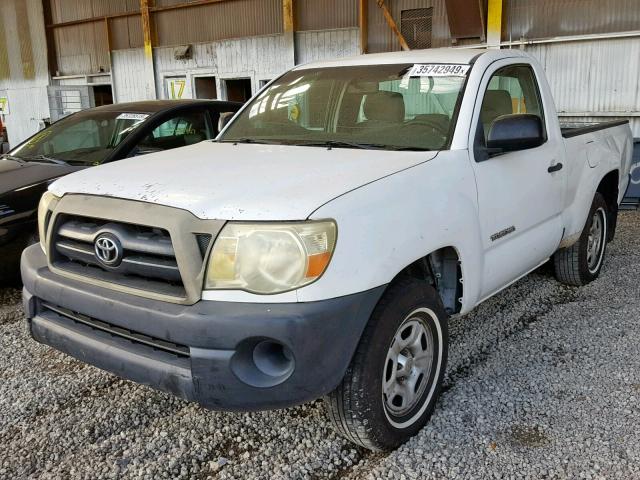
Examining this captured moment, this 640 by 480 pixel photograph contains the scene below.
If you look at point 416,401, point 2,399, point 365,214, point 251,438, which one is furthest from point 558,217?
point 2,399

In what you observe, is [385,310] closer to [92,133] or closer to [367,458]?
[367,458]

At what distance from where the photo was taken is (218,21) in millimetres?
13906

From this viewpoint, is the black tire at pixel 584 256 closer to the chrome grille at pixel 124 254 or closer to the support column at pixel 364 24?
the chrome grille at pixel 124 254

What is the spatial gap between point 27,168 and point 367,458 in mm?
3863

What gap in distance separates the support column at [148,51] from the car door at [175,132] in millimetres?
10212

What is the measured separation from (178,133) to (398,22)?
692 cm

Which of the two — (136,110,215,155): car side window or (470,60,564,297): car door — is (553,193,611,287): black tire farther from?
(136,110,215,155): car side window

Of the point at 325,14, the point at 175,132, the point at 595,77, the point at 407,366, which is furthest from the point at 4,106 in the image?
the point at 407,366

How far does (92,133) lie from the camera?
18.4ft

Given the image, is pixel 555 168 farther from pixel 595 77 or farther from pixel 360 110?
pixel 595 77

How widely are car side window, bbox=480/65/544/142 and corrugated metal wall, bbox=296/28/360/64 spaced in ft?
25.9

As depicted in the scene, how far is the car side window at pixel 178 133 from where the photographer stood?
212 inches

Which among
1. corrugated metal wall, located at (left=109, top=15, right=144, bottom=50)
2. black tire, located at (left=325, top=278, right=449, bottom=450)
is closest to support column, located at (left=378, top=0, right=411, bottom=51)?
corrugated metal wall, located at (left=109, top=15, right=144, bottom=50)

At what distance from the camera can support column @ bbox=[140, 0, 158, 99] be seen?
15023 millimetres
